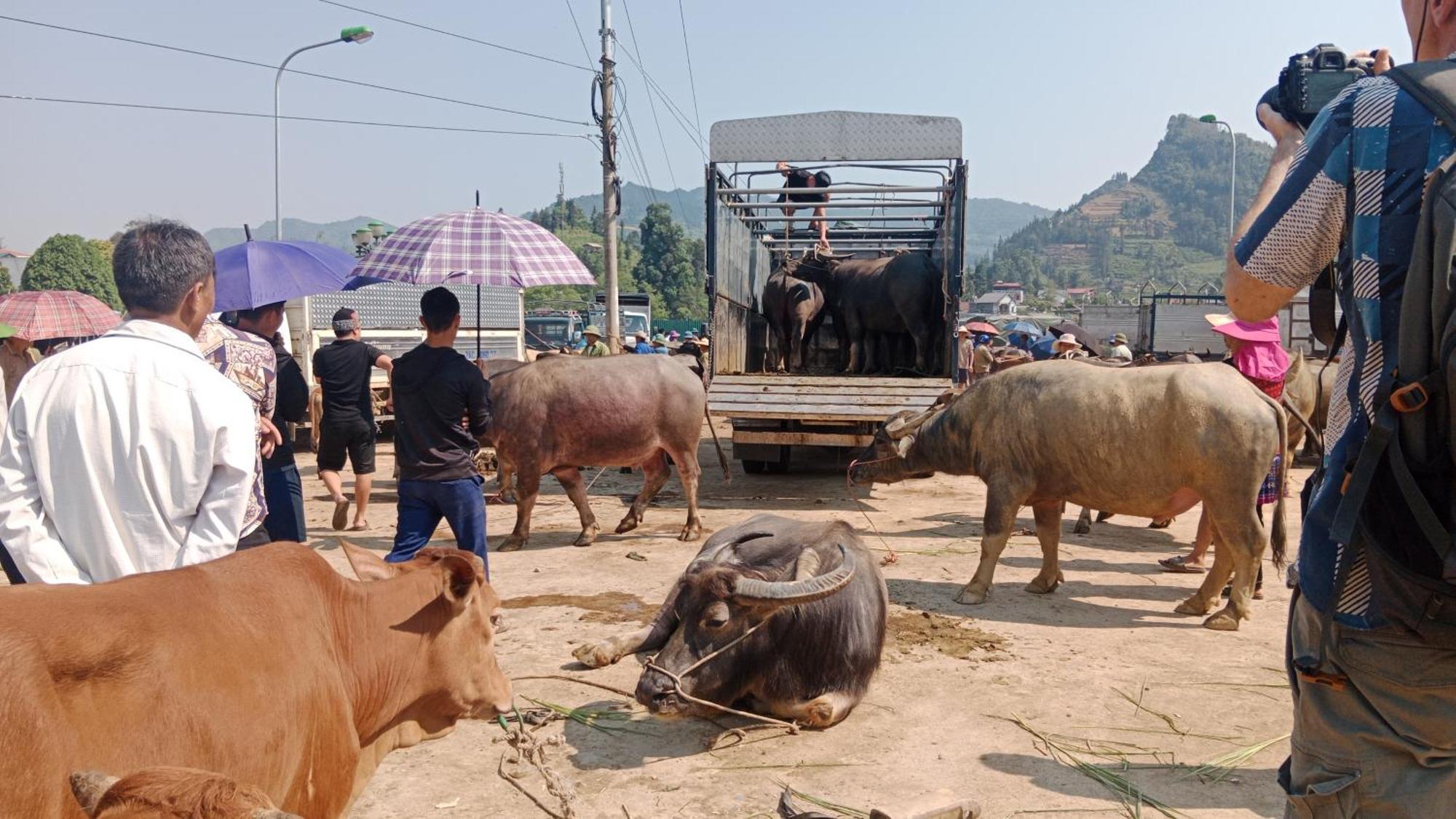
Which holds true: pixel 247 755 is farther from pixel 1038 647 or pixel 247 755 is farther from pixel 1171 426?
pixel 1171 426

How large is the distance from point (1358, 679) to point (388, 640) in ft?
7.82

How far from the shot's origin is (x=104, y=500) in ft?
8.76

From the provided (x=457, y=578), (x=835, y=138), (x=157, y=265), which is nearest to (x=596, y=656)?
(x=457, y=578)

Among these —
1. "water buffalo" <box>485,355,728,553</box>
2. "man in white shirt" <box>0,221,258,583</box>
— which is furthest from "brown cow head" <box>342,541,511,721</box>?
"water buffalo" <box>485,355,728,553</box>

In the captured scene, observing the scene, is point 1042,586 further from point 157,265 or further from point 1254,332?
point 157,265

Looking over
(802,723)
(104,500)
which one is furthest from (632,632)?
(104,500)

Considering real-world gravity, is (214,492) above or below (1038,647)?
above

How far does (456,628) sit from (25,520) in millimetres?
1159

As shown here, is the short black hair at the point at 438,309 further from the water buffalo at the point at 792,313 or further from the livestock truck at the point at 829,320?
the water buffalo at the point at 792,313

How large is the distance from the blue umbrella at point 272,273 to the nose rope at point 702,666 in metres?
3.22

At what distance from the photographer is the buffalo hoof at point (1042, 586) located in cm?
736

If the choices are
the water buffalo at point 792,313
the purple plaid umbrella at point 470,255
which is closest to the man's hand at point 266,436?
the purple plaid umbrella at point 470,255

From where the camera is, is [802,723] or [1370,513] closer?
[1370,513]

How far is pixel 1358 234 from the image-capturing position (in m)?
1.85
